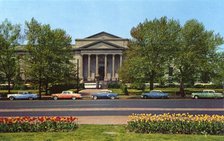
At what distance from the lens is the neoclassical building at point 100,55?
9594 centimetres

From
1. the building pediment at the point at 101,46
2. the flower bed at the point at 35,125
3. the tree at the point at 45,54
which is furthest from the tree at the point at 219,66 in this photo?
the building pediment at the point at 101,46

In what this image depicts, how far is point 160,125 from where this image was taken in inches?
542

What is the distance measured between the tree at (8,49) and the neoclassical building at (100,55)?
43.1 m

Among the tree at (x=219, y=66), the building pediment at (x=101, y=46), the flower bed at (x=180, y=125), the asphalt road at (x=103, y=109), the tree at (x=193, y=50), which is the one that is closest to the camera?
the flower bed at (x=180, y=125)

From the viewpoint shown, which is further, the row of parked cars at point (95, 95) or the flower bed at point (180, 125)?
the row of parked cars at point (95, 95)

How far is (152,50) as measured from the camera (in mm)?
50844

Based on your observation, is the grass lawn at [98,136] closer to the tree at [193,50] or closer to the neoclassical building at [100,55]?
the tree at [193,50]

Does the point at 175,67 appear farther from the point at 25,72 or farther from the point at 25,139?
the point at 25,139

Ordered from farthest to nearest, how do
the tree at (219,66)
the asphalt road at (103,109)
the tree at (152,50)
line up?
the tree at (219,66)
the tree at (152,50)
the asphalt road at (103,109)

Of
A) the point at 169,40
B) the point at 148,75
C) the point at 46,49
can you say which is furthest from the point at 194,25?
the point at 46,49

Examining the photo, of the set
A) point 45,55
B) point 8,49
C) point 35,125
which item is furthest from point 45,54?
point 35,125

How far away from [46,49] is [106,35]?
46901 mm

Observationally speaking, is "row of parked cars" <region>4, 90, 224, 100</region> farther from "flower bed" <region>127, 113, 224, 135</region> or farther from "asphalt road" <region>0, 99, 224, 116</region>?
"flower bed" <region>127, 113, 224, 135</region>

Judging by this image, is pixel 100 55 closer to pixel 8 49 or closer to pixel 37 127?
pixel 8 49
